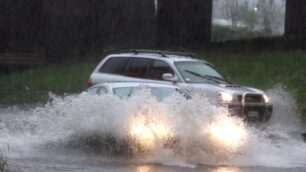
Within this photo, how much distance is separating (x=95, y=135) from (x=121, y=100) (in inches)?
28.6

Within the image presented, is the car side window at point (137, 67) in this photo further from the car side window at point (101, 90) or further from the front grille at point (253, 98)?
the car side window at point (101, 90)

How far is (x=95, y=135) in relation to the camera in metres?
13.8

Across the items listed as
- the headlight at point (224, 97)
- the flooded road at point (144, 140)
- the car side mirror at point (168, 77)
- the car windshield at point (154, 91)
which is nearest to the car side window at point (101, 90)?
the car windshield at point (154, 91)

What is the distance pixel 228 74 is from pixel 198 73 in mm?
7422

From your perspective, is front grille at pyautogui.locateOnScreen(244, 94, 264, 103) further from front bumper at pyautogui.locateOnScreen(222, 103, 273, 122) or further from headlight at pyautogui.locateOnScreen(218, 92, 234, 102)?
headlight at pyautogui.locateOnScreen(218, 92, 234, 102)

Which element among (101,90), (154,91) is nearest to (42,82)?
(101,90)

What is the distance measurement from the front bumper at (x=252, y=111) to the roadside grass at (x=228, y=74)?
380cm

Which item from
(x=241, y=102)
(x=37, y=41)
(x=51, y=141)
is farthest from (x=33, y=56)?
(x=51, y=141)

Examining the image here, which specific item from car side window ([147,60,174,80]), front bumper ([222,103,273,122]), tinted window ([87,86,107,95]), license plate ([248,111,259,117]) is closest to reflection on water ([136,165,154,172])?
tinted window ([87,86,107,95])

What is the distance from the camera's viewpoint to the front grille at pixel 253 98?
18.2m

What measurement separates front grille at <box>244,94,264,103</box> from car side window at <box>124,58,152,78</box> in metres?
2.77

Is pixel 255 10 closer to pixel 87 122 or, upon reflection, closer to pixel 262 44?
pixel 262 44

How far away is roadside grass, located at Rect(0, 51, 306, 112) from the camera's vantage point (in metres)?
25.0

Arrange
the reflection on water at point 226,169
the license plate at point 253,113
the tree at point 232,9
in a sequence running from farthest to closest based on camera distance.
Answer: the tree at point 232,9, the license plate at point 253,113, the reflection on water at point 226,169
